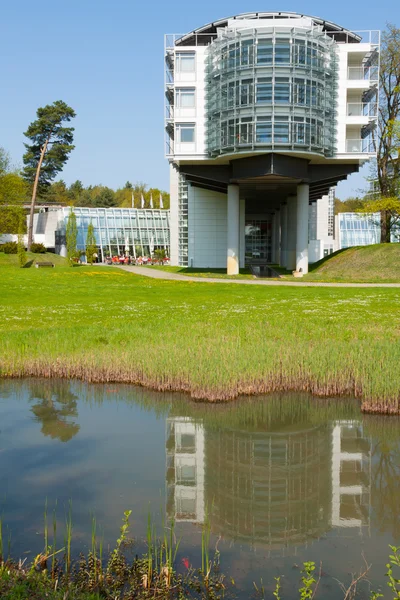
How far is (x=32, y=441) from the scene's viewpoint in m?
8.70

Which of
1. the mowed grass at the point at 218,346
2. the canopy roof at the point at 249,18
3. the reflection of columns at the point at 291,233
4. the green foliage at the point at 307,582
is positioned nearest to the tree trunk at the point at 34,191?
the canopy roof at the point at 249,18

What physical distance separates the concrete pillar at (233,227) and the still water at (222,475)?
106 feet

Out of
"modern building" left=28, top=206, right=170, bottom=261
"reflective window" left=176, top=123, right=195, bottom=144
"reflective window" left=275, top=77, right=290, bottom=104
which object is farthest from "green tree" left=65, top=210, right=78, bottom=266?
"modern building" left=28, top=206, right=170, bottom=261

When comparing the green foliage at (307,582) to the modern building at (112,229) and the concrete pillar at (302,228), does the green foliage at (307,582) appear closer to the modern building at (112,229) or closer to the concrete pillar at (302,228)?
the concrete pillar at (302,228)

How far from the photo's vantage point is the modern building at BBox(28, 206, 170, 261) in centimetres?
6925

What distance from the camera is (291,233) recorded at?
5103 cm

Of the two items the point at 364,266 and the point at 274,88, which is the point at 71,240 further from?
the point at 364,266

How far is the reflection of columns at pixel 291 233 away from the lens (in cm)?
4956

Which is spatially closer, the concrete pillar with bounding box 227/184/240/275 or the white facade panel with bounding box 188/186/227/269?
the concrete pillar with bounding box 227/184/240/275

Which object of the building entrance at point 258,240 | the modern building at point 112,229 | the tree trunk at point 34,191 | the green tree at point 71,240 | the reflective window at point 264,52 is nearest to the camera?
the reflective window at point 264,52

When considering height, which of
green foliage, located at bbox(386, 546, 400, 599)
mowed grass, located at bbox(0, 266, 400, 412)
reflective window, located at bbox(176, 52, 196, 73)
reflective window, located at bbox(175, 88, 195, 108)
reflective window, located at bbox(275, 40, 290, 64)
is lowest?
green foliage, located at bbox(386, 546, 400, 599)

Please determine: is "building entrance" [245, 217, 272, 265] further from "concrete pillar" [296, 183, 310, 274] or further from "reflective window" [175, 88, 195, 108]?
"reflective window" [175, 88, 195, 108]

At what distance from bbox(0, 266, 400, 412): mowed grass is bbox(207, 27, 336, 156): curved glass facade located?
18737 millimetres

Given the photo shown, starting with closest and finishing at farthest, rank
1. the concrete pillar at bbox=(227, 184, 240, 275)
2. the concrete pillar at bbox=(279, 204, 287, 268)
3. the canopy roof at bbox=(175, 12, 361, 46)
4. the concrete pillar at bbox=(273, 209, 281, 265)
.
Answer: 1. the canopy roof at bbox=(175, 12, 361, 46)
2. the concrete pillar at bbox=(227, 184, 240, 275)
3. the concrete pillar at bbox=(279, 204, 287, 268)
4. the concrete pillar at bbox=(273, 209, 281, 265)
